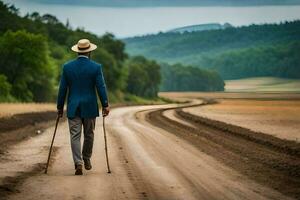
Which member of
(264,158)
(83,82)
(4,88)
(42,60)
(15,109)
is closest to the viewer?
(83,82)

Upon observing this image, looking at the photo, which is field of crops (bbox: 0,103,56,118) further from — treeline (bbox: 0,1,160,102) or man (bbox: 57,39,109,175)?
man (bbox: 57,39,109,175)

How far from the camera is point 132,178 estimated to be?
11.4 m

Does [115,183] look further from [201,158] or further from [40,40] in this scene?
[40,40]

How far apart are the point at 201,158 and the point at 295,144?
6213 mm

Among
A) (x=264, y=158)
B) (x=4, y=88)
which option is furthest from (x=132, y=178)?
(x=4, y=88)

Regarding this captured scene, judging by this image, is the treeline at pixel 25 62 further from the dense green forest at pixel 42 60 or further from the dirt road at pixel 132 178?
the dirt road at pixel 132 178

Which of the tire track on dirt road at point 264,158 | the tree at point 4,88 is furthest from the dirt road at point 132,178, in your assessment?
the tree at point 4,88

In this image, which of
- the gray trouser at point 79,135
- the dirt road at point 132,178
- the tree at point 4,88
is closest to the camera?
the dirt road at point 132,178

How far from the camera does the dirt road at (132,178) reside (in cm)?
971

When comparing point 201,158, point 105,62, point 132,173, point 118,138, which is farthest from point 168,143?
point 105,62

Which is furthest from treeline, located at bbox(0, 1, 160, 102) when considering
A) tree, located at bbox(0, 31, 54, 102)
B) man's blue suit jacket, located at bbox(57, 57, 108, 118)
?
man's blue suit jacket, located at bbox(57, 57, 108, 118)

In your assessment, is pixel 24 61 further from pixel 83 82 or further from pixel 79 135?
pixel 79 135

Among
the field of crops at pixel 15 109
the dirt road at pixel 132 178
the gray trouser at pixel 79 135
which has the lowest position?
the field of crops at pixel 15 109

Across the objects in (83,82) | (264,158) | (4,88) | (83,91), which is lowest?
(264,158)
